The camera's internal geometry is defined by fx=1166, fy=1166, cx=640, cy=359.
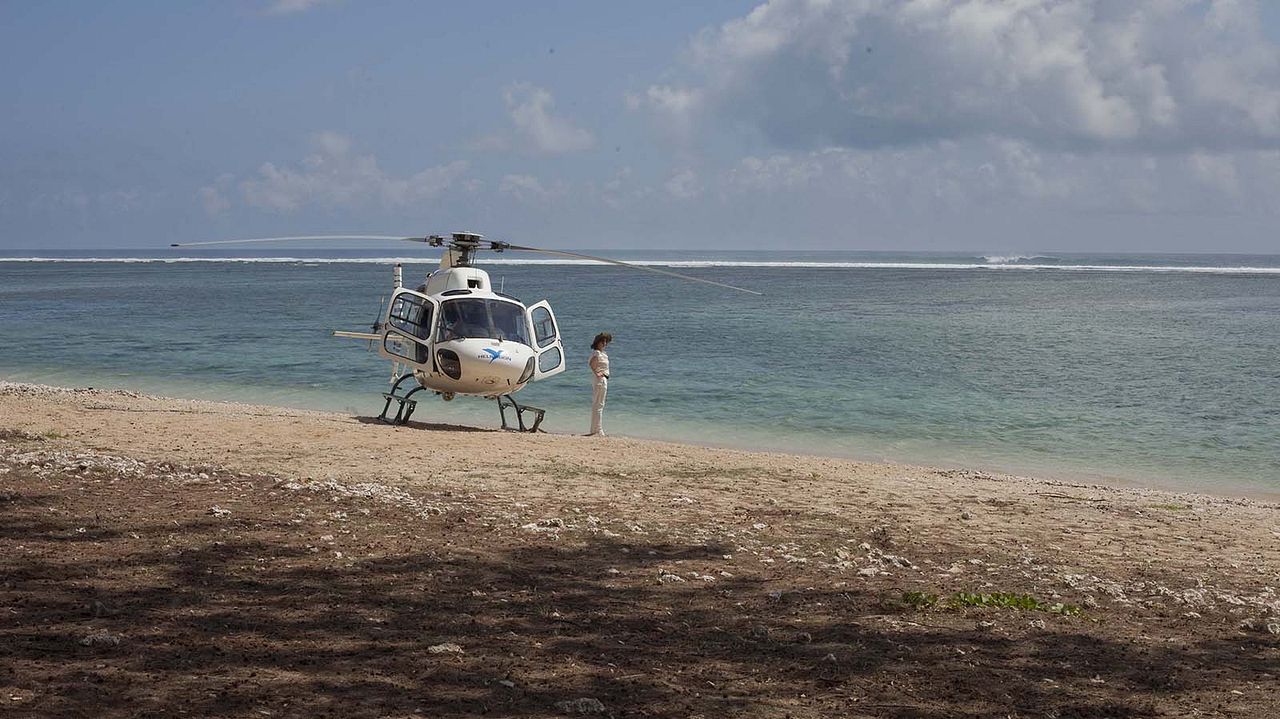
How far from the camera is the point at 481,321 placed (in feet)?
48.0

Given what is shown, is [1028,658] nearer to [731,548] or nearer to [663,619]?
[663,619]

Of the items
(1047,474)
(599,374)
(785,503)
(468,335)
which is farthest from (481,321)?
(1047,474)

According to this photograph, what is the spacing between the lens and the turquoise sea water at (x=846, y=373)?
55.1 feet

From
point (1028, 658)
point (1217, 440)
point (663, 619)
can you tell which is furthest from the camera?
point (1217, 440)

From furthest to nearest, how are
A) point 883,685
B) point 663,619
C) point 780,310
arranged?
point 780,310 → point 663,619 → point 883,685

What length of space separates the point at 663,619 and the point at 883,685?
4.20 feet

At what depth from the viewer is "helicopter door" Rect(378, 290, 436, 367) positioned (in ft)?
48.4

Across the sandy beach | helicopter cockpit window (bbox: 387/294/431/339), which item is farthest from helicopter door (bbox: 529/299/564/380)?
the sandy beach

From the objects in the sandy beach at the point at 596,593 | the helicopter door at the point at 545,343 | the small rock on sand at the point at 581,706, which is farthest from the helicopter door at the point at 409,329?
the small rock on sand at the point at 581,706

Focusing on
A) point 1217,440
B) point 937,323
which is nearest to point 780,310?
point 937,323

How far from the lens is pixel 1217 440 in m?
16.9

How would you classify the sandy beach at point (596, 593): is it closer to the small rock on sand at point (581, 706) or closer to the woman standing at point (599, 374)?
the small rock on sand at point (581, 706)

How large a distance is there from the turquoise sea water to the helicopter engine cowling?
11.5 feet

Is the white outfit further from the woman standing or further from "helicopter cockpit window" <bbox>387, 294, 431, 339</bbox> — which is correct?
"helicopter cockpit window" <bbox>387, 294, 431, 339</bbox>
